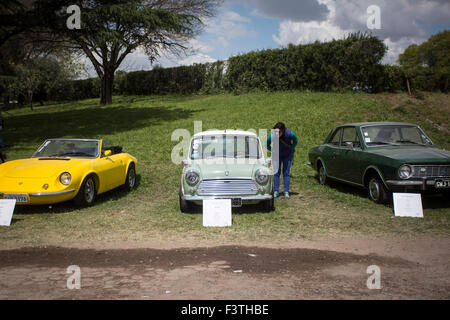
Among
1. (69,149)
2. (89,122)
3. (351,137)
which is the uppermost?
(89,122)

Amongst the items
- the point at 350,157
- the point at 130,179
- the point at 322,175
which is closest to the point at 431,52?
the point at 322,175

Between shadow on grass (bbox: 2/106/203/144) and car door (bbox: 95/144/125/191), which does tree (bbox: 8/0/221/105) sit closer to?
shadow on grass (bbox: 2/106/203/144)

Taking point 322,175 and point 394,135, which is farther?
point 322,175

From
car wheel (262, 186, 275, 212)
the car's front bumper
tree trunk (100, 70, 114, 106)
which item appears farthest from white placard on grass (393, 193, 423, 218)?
tree trunk (100, 70, 114, 106)

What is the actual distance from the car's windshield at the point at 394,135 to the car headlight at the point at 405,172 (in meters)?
1.35

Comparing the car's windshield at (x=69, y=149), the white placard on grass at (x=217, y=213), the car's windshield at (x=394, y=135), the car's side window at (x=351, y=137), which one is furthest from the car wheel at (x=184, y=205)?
the car's windshield at (x=394, y=135)

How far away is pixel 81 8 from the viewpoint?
19141mm

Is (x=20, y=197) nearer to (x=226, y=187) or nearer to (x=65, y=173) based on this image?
(x=65, y=173)

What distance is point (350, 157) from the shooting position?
9164mm

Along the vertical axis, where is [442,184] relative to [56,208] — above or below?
Result: above

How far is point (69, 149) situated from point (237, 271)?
610 cm

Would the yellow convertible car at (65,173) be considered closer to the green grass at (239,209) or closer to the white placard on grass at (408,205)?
the green grass at (239,209)

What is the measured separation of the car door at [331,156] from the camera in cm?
984
